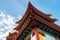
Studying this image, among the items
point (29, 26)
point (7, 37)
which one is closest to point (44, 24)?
point (29, 26)

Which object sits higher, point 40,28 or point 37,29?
point 40,28

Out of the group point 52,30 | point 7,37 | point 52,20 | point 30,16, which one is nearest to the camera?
point 30,16

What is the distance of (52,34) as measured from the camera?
21.8 m

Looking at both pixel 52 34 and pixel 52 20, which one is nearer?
pixel 52 34

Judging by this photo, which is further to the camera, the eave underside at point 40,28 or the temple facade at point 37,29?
the eave underside at point 40,28

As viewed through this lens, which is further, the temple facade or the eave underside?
the eave underside

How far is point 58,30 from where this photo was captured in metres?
21.6

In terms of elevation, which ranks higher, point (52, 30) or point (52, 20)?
point (52, 20)

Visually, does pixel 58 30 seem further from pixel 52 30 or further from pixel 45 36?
pixel 45 36

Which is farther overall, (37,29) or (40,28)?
(40,28)

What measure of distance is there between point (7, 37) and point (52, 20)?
10.2 m

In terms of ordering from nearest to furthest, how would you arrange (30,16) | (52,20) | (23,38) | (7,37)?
(30,16) → (23,38) → (52,20) → (7,37)

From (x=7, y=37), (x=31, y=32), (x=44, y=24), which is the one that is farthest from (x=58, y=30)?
(x=7, y=37)

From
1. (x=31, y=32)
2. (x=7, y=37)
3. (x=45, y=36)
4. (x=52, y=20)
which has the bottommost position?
(x=45, y=36)
